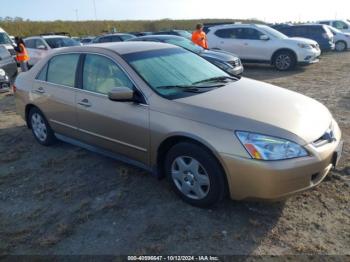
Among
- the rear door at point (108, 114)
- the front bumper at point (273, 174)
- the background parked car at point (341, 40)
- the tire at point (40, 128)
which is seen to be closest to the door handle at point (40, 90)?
the tire at point (40, 128)

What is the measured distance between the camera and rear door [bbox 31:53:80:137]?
4.66 metres

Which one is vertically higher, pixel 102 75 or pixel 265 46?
pixel 102 75

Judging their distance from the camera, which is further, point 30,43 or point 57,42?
point 30,43

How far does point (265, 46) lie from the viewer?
12930mm

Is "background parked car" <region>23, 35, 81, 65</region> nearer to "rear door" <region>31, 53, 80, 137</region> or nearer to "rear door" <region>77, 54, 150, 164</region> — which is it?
"rear door" <region>31, 53, 80, 137</region>

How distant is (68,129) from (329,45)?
1579 cm

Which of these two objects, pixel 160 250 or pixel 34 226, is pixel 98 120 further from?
pixel 160 250

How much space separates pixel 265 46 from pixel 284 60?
2.92ft

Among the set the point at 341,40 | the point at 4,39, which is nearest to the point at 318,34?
the point at 341,40

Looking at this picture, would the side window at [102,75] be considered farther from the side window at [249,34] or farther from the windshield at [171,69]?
the side window at [249,34]

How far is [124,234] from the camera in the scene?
3.24 meters

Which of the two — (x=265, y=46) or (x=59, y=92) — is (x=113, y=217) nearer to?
(x=59, y=92)

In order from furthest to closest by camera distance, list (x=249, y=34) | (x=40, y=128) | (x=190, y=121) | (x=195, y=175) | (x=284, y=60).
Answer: (x=249, y=34), (x=284, y=60), (x=40, y=128), (x=195, y=175), (x=190, y=121)

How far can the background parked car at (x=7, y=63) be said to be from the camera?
11156 millimetres
